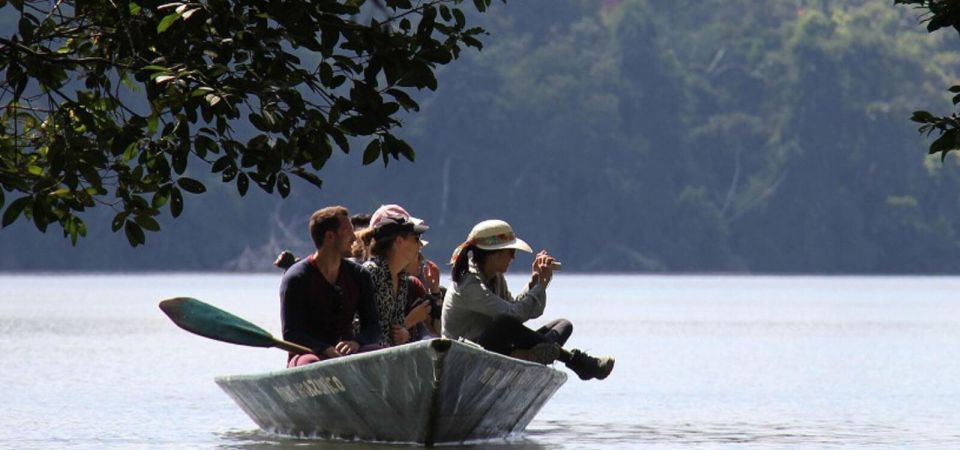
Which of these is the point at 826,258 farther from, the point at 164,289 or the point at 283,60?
the point at 283,60

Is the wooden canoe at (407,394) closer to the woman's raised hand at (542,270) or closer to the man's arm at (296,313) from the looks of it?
the man's arm at (296,313)

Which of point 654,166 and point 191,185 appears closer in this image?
point 191,185

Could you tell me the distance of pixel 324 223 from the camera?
11.5 meters

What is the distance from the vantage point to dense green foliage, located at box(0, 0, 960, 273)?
76.2m

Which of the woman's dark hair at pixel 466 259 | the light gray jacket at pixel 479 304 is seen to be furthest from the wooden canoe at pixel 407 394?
the woman's dark hair at pixel 466 259

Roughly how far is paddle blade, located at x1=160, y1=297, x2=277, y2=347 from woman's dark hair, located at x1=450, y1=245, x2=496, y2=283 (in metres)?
1.19

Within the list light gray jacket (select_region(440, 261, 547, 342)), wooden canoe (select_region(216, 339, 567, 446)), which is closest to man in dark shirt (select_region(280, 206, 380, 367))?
wooden canoe (select_region(216, 339, 567, 446))

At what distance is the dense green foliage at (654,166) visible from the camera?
76.2m

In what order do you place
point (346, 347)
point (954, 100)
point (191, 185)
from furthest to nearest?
point (346, 347)
point (954, 100)
point (191, 185)

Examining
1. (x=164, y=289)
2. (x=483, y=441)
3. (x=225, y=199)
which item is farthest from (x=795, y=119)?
(x=483, y=441)

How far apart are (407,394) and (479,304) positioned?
27.4 inches

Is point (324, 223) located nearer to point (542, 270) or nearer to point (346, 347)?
point (346, 347)

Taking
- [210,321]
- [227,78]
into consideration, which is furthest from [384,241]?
[227,78]

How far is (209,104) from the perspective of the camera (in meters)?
7.84
